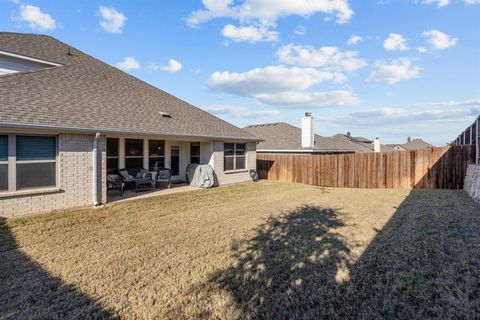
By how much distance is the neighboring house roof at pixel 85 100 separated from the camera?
773 cm

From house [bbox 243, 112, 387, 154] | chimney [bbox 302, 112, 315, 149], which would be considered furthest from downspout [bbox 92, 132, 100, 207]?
chimney [bbox 302, 112, 315, 149]

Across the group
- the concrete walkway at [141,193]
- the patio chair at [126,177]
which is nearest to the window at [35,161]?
the concrete walkway at [141,193]

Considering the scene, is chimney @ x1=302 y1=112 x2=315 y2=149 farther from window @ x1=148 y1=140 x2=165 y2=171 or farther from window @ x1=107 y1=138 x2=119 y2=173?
window @ x1=107 y1=138 x2=119 y2=173

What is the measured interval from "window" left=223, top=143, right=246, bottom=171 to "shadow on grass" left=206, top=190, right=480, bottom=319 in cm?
799

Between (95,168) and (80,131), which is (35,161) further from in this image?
(95,168)

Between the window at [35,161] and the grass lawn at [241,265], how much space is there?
1201 millimetres

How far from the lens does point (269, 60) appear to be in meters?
17.7

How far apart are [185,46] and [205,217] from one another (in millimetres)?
12293

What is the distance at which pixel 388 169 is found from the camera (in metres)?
13.3

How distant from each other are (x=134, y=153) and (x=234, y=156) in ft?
17.2

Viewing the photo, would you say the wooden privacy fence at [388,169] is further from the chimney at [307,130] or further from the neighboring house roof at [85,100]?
the neighboring house roof at [85,100]

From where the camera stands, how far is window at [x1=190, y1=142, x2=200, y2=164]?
14.2 meters

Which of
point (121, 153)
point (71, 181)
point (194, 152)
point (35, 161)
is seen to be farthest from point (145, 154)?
point (35, 161)

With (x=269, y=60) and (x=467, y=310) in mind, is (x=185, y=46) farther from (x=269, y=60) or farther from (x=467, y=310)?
(x=467, y=310)
